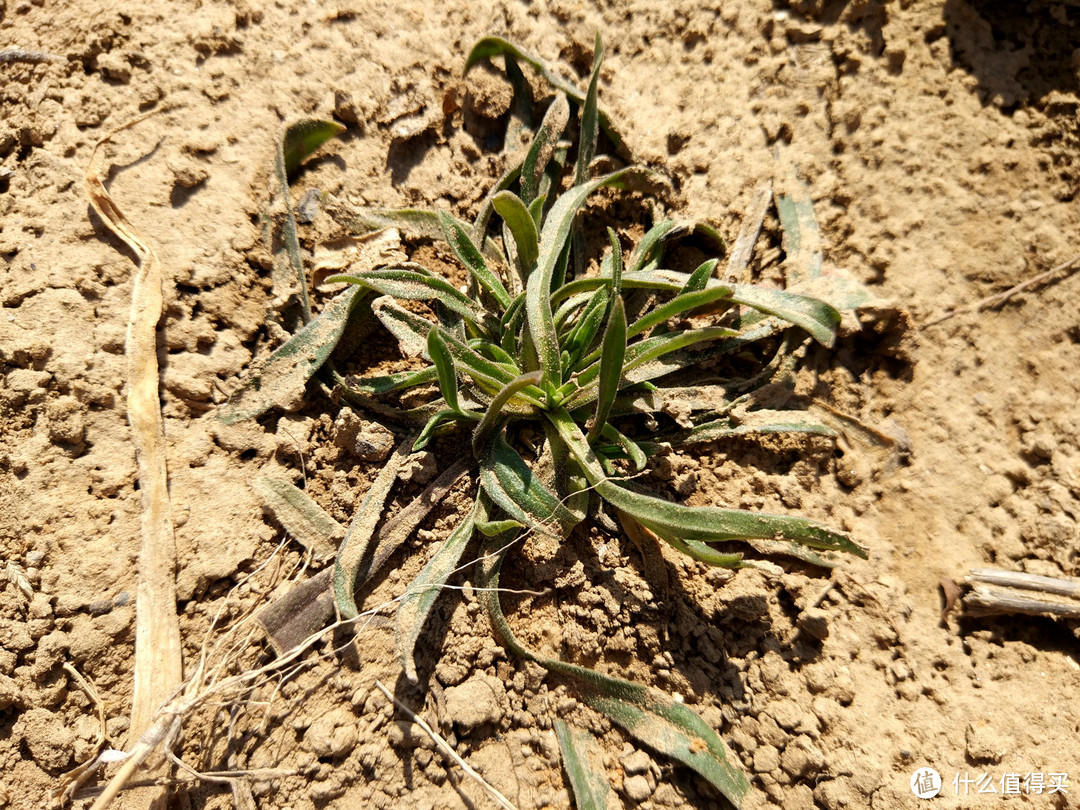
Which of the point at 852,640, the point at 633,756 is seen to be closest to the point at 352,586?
the point at 633,756

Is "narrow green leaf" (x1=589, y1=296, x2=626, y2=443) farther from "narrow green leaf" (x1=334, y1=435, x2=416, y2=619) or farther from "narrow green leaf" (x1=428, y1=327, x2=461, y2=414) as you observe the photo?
"narrow green leaf" (x1=334, y1=435, x2=416, y2=619)

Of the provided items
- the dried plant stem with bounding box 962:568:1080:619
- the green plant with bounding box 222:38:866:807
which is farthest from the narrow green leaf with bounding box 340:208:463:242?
the dried plant stem with bounding box 962:568:1080:619

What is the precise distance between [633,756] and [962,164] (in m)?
2.29

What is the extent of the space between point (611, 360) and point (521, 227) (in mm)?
560

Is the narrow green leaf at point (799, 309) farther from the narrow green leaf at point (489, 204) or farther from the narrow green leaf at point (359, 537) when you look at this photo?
the narrow green leaf at point (359, 537)

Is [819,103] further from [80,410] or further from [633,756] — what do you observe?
[80,410]

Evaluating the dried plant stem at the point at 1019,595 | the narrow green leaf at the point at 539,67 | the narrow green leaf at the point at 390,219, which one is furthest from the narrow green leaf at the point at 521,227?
the dried plant stem at the point at 1019,595

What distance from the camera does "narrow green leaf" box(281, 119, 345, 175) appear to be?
6.54 ft

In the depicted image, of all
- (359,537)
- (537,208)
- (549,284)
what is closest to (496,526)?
(359,537)

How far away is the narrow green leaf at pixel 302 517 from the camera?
1.69m

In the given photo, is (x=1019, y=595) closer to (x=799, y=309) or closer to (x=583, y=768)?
(x=799, y=309)

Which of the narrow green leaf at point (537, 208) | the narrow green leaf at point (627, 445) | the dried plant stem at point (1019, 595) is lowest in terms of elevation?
the dried plant stem at point (1019, 595)

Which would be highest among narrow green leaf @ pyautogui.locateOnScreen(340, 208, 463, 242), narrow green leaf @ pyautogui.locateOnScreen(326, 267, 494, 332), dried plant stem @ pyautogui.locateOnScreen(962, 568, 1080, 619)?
narrow green leaf @ pyautogui.locateOnScreen(340, 208, 463, 242)

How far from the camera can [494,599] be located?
1669mm
